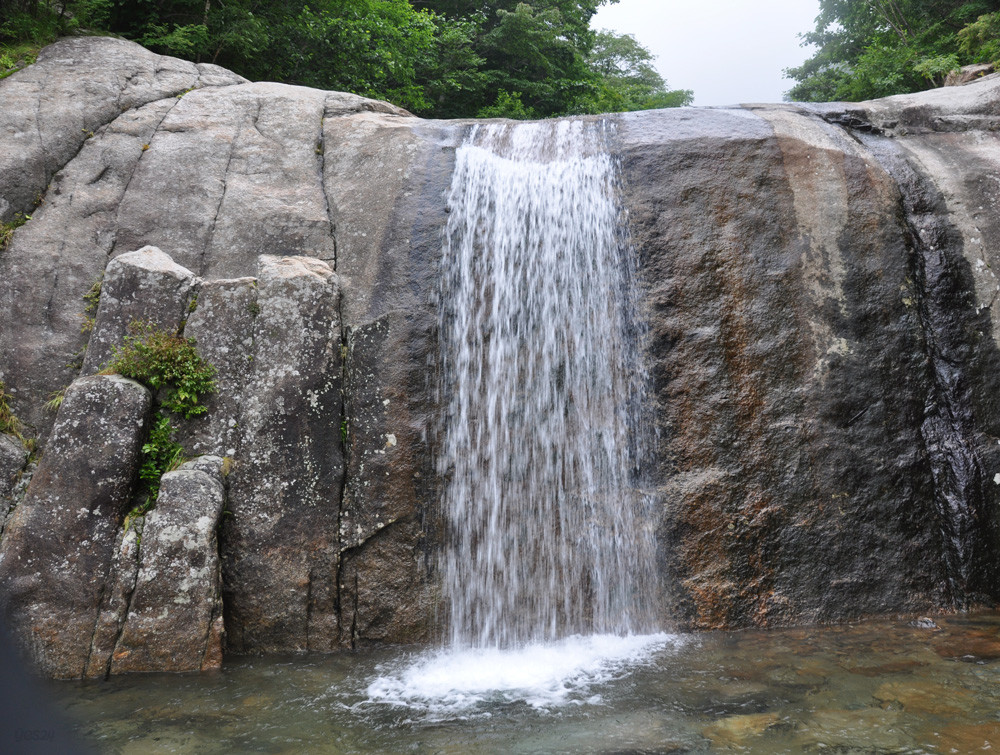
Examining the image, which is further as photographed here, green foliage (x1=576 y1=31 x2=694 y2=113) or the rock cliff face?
green foliage (x1=576 y1=31 x2=694 y2=113)

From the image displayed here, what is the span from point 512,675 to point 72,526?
11.3 ft

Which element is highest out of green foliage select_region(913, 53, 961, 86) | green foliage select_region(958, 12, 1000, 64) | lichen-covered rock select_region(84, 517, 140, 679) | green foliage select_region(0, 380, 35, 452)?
green foliage select_region(958, 12, 1000, 64)

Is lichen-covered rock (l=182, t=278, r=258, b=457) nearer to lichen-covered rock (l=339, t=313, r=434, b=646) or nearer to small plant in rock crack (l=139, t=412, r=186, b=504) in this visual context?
small plant in rock crack (l=139, t=412, r=186, b=504)

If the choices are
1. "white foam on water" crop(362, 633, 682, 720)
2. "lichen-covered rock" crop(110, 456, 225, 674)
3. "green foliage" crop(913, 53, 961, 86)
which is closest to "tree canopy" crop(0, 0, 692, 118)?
"lichen-covered rock" crop(110, 456, 225, 674)

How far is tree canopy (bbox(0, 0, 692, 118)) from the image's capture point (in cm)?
970

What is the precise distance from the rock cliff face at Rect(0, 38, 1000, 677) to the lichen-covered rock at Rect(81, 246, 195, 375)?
21 mm

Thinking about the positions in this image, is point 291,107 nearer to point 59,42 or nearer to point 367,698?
point 59,42

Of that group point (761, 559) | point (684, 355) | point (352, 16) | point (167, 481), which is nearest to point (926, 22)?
point (352, 16)

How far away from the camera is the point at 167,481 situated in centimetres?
520

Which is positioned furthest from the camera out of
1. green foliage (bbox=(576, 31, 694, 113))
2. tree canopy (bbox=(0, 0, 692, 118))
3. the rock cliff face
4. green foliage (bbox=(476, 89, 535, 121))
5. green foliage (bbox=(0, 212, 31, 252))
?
green foliage (bbox=(576, 31, 694, 113))

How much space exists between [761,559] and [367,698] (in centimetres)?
333

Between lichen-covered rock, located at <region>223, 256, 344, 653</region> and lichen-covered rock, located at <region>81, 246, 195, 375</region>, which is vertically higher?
lichen-covered rock, located at <region>81, 246, 195, 375</region>

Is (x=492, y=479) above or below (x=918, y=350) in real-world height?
below

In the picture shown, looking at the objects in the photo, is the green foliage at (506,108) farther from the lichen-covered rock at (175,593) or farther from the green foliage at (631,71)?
the lichen-covered rock at (175,593)
